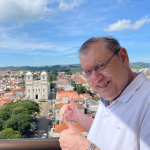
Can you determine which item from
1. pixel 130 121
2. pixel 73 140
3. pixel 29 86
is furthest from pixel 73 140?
pixel 29 86

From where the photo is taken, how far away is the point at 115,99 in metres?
0.40

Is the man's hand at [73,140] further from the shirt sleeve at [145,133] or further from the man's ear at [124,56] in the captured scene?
the man's ear at [124,56]

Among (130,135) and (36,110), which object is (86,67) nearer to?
(130,135)

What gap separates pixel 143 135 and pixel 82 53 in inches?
9.3

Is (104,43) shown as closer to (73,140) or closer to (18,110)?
(73,140)

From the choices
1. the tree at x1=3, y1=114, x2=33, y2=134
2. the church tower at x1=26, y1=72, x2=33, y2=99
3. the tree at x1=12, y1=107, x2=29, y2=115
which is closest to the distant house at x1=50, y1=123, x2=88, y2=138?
the tree at x1=3, y1=114, x2=33, y2=134

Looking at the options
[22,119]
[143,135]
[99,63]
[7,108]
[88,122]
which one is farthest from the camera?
[7,108]

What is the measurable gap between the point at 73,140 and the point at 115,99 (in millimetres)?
153

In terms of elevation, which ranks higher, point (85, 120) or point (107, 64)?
point (107, 64)

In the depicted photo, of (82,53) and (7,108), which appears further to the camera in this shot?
(7,108)

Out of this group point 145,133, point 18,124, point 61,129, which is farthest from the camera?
point 18,124

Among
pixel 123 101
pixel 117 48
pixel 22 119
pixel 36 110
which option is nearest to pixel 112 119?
pixel 123 101

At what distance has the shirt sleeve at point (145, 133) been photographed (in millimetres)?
279

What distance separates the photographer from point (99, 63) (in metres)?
0.39
